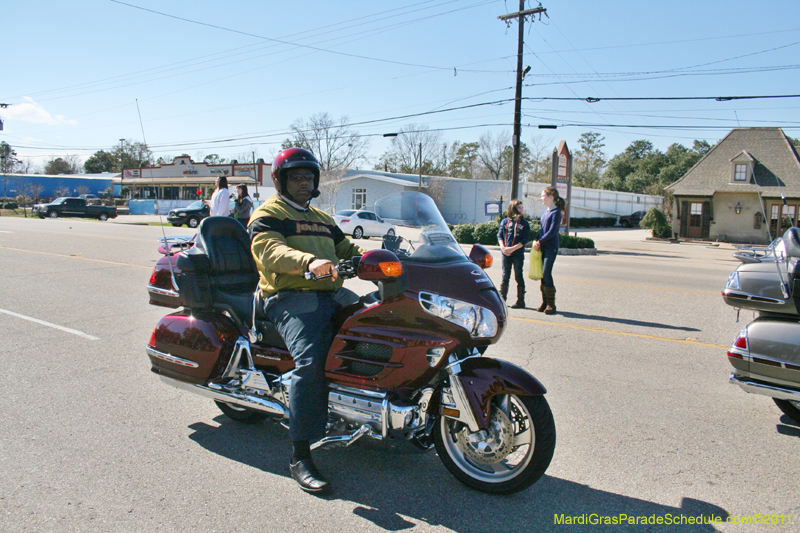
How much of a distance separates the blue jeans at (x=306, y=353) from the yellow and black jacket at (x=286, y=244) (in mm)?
107

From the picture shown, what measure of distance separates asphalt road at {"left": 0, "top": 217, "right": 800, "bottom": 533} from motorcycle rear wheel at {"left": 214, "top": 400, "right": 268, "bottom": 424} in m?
0.07

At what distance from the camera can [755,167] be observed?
32.9m

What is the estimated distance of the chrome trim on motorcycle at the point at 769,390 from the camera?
3768 mm

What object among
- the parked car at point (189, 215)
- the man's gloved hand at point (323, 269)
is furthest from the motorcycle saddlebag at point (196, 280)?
the parked car at point (189, 215)

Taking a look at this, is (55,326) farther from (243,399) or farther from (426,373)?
(426,373)

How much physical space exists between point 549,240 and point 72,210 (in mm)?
43743

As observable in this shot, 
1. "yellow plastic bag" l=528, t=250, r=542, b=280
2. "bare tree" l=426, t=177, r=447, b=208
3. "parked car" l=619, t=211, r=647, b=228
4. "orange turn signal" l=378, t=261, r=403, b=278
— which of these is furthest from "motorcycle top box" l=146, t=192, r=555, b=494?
"parked car" l=619, t=211, r=647, b=228

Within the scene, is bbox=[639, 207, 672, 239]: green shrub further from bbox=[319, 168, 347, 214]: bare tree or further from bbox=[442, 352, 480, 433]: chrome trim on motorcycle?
bbox=[442, 352, 480, 433]: chrome trim on motorcycle

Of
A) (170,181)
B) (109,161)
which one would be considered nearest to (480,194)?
(170,181)

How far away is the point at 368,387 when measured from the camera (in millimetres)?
3250

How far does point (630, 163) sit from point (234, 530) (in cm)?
9441

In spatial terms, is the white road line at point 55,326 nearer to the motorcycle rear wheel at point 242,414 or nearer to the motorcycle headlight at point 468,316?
the motorcycle rear wheel at point 242,414

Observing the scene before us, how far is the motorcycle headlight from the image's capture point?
10.0 feet

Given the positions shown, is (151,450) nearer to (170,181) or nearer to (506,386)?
(506,386)
